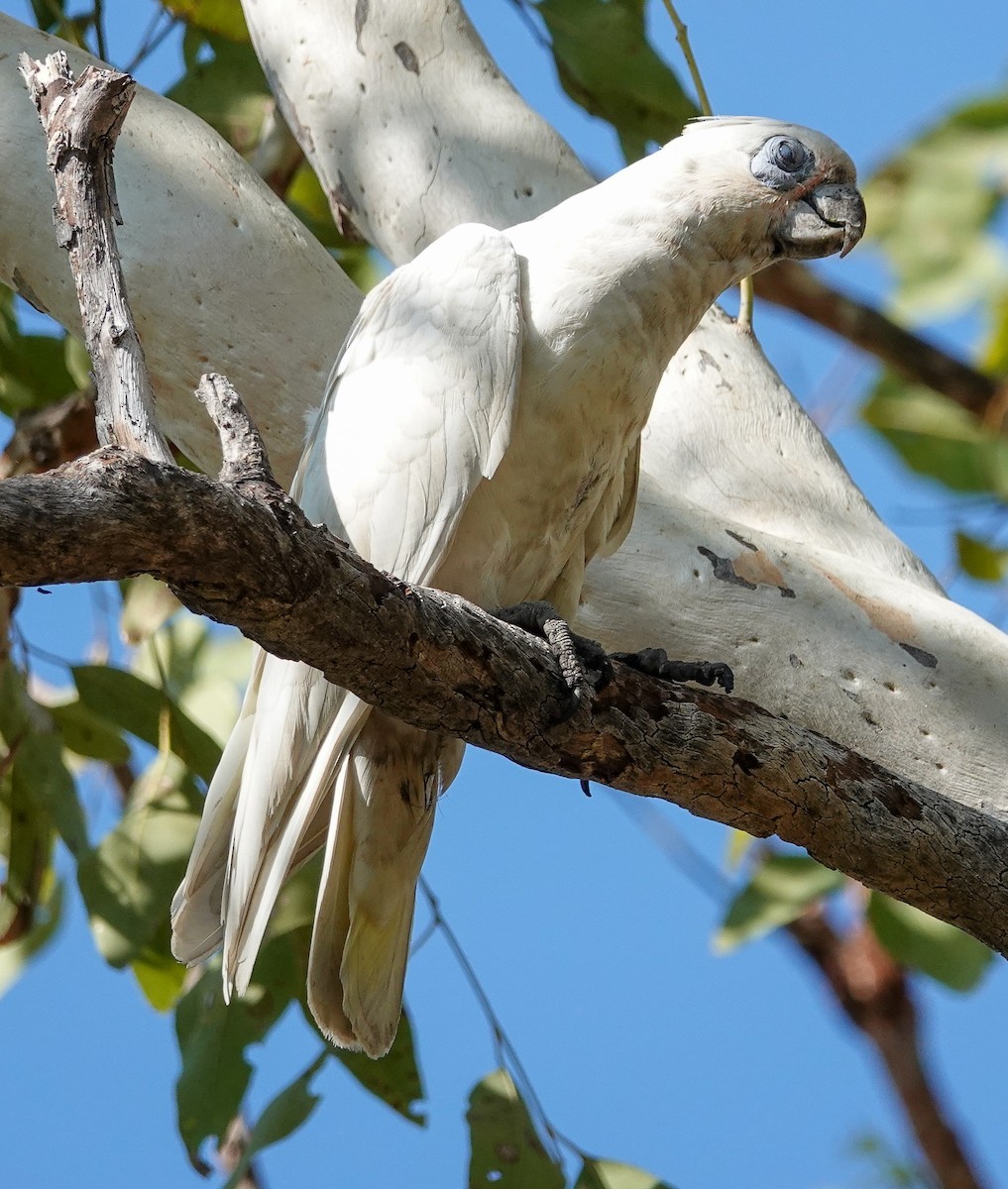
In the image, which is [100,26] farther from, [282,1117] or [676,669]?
[282,1117]

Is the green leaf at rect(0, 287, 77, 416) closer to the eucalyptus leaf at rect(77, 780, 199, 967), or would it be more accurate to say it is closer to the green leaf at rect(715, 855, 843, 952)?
the eucalyptus leaf at rect(77, 780, 199, 967)

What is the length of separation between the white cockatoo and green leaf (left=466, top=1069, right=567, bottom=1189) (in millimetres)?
282

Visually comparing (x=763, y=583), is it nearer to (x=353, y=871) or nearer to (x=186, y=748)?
(x=353, y=871)

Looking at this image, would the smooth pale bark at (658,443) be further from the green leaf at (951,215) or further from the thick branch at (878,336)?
the thick branch at (878,336)

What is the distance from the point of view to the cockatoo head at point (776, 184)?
1.71m

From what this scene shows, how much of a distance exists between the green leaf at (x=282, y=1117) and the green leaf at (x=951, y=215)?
204 cm

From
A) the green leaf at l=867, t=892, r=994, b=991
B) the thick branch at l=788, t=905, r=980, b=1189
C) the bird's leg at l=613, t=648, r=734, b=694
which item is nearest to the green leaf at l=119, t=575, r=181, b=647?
the bird's leg at l=613, t=648, r=734, b=694

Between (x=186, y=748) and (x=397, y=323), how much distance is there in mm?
737

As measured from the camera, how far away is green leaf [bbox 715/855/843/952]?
2463mm

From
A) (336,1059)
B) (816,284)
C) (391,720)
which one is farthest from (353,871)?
(816,284)

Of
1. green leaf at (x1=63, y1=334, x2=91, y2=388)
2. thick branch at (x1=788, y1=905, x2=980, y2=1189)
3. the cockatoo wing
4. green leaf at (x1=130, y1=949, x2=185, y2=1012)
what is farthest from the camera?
thick branch at (x1=788, y1=905, x2=980, y2=1189)

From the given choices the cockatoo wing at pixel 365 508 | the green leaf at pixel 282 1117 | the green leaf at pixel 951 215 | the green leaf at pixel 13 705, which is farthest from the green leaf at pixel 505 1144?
the green leaf at pixel 951 215

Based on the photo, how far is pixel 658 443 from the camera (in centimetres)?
203

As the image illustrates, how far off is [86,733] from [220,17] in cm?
116
